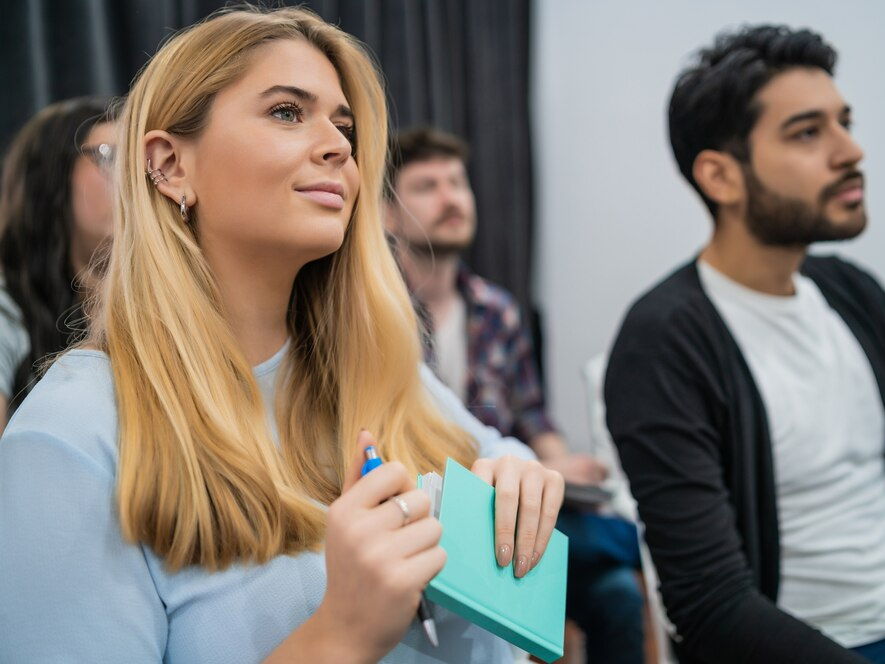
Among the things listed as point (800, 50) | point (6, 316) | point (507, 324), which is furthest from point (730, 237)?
point (6, 316)

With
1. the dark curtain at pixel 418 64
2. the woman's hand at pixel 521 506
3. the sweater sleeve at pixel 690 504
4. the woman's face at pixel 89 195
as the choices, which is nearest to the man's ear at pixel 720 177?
the sweater sleeve at pixel 690 504

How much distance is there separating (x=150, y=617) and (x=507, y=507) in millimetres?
338

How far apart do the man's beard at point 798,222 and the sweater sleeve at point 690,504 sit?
253 mm

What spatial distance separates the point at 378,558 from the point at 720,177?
104 cm

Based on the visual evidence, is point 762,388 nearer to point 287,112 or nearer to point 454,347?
point 287,112

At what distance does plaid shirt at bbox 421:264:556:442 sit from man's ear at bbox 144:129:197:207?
1.38m

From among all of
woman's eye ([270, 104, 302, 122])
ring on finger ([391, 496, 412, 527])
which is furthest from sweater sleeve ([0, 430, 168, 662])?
woman's eye ([270, 104, 302, 122])

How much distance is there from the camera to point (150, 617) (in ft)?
2.27

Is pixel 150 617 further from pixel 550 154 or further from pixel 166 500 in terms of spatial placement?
pixel 550 154

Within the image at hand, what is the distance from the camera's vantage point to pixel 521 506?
2.52 ft

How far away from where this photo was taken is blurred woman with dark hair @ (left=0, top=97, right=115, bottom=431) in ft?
4.46

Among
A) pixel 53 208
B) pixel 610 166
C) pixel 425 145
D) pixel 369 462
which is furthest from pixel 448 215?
pixel 369 462

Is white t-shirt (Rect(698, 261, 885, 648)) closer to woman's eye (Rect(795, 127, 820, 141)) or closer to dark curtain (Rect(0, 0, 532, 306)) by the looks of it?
woman's eye (Rect(795, 127, 820, 141))

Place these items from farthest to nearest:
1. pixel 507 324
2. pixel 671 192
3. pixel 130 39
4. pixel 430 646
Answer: pixel 671 192, pixel 507 324, pixel 130 39, pixel 430 646
